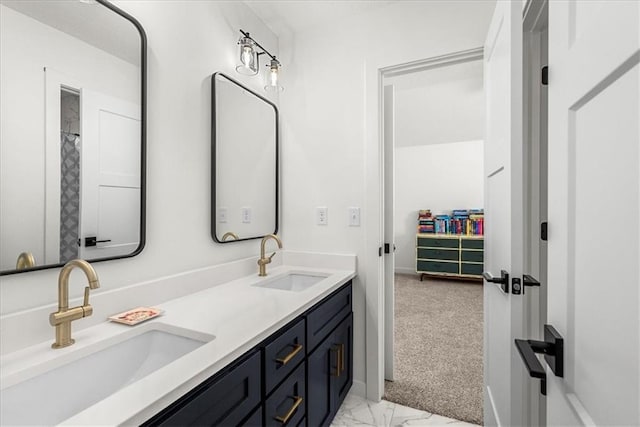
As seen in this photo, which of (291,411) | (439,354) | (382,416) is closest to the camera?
(291,411)

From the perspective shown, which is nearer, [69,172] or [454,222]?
[69,172]

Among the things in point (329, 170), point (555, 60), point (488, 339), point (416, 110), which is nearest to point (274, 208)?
point (329, 170)

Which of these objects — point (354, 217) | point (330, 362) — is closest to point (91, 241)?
point (330, 362)

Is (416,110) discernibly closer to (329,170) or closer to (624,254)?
(329,170)

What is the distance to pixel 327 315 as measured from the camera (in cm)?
154

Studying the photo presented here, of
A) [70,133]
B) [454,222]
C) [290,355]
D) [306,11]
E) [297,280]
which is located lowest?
[290,355]

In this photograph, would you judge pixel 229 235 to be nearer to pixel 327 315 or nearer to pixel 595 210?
pixel 327 315

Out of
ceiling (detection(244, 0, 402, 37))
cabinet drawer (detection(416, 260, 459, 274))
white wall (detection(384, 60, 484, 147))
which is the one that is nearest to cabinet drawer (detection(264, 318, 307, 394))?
ceiling (detection(244, 0, 402, 37))

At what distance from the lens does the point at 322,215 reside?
2053mm

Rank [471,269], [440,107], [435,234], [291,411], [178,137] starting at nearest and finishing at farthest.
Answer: [291,411], [178,137], [440,107], [471,269], [435,234]

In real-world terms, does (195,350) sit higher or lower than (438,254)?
higher

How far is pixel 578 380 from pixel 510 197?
1.96 feet

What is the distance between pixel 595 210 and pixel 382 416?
5.65 ft

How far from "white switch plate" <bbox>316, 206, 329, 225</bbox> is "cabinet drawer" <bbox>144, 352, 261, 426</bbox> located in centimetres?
116
